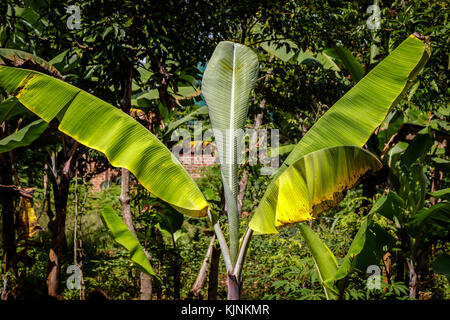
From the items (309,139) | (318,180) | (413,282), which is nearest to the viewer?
(318,180)

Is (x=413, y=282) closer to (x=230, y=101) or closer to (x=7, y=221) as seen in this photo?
(x=230, y=101)

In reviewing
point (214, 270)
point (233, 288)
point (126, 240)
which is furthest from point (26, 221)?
point (233, 288)

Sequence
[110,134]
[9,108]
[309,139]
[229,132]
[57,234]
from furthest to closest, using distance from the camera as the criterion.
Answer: [57,234] → [9,108] → [229,132] → [309,139] → [110,134]

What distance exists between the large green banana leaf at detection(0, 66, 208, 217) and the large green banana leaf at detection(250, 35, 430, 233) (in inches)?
16.5

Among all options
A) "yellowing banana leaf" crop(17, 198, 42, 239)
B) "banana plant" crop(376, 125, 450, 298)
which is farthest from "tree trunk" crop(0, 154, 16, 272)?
"banana plant" crop(376, 125, 450, 298)

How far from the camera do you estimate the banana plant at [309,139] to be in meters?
1.97

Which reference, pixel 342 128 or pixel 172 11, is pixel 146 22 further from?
pixel 342 128

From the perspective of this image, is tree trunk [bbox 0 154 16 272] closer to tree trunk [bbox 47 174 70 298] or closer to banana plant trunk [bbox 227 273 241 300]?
tree trunk [bbox 47 174 70 298]

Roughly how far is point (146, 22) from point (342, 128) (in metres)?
1.68

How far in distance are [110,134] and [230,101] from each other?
2.77 ft

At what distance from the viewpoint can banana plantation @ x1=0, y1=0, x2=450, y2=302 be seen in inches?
89.9

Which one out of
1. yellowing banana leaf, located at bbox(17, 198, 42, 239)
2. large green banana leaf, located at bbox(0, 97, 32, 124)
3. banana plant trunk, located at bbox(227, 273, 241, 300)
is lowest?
banana plant trunk, located at bbox(227, 273, 241, 300)

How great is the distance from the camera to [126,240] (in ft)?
9.91

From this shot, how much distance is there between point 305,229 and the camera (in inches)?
119
